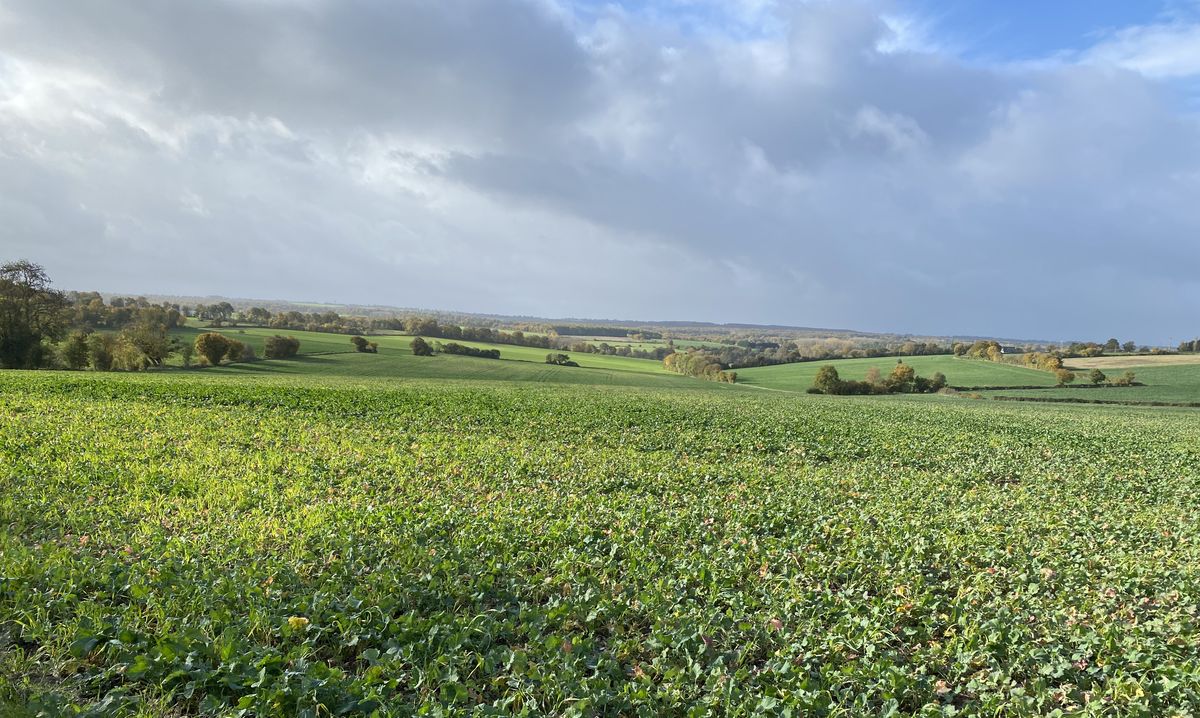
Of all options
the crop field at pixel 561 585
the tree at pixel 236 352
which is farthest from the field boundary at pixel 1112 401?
the tree at pixel 236 352

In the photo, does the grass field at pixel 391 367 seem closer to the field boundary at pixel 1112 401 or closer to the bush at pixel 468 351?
the bush at pixel 468 351

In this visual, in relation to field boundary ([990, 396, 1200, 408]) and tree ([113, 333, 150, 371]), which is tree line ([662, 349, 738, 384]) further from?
tree ([113, 333, 150, 371])

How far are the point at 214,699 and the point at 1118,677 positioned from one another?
25.2ft

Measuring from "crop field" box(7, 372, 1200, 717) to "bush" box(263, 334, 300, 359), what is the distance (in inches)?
2467

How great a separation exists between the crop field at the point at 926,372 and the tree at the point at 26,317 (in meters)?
80.1

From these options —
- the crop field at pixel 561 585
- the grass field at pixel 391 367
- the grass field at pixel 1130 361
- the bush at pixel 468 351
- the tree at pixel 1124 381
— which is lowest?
the grass field at pixel 391 367

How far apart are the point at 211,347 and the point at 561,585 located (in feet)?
230

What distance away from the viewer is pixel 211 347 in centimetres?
6162

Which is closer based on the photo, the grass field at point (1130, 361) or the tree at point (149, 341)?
the tree at point (149, 341)

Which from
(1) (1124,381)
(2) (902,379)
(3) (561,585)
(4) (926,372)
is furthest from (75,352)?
(1) (1124,381)

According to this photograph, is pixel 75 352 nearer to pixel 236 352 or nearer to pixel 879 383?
pixel 236 352

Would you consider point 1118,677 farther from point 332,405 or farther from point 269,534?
point 332,405

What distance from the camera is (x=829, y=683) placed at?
4949 mm

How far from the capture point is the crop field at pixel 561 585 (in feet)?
15.2
